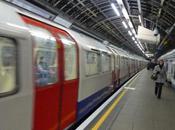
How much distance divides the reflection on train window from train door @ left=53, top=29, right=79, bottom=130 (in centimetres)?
201

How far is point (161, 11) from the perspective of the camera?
23.1 m

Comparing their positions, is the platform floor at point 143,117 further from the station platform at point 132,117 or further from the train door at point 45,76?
the train door at point 45,76

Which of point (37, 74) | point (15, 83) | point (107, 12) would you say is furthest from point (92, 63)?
point (107, 12)

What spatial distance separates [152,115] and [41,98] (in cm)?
568

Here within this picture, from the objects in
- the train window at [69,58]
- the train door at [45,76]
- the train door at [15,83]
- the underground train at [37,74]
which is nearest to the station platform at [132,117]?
the underground train at [37,74]

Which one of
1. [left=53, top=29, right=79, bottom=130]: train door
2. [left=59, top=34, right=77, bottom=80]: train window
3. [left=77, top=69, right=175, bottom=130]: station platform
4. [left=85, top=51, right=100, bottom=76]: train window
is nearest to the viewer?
[left=53, top=29, right=79, bottom=130]: train door

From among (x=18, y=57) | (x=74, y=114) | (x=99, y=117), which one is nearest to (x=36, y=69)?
(x=18, y=57)

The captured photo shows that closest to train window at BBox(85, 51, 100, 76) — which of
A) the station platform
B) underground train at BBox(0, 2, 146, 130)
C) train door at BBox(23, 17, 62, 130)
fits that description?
underground train at BBox(0, 2, 146, 130)

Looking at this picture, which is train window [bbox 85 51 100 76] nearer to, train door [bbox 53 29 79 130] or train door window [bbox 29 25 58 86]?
train door [bbox 53 29 79 130]

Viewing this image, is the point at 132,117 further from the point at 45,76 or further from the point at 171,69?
the point at 171,69

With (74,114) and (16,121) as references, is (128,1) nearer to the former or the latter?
(74,114)

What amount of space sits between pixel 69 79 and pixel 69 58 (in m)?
0.44

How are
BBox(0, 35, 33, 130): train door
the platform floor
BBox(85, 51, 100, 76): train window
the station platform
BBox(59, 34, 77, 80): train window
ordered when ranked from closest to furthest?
1. BBox(0, 35, 33, 130): train door
2. BBox(59, 34, 77, 80): train window
3. the station platform
4. the platform floor
5. BBox(85, 51, 100, 76): train window

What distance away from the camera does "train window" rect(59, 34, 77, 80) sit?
262 inches
